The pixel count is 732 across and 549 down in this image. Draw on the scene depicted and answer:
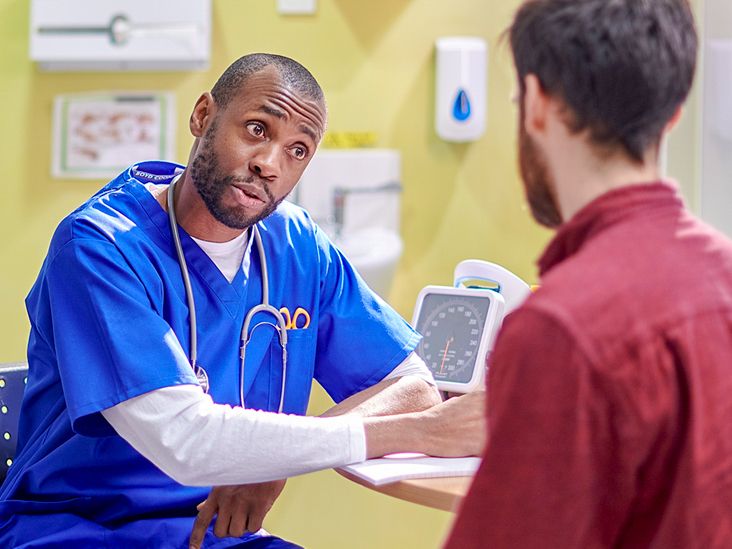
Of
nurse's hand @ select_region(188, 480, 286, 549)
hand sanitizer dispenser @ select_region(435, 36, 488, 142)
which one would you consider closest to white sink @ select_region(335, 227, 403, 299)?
hand sanitizer dispenser @ select_region(435, 36, 488, 142)

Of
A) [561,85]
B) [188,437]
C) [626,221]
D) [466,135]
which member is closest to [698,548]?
[626,221]

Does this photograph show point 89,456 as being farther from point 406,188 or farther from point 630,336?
point 406,188

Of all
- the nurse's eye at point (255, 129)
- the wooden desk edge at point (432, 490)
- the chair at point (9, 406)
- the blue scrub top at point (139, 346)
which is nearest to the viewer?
the wooden desk edge at point (432, 490)

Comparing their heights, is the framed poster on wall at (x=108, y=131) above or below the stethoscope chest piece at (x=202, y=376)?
above

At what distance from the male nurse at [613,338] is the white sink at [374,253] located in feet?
6.86

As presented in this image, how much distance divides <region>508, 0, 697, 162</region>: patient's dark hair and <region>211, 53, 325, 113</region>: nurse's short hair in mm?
794

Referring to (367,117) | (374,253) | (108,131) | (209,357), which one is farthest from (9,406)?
(367,117)

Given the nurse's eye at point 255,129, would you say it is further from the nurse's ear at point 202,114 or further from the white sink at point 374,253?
the white sink at point 374,253

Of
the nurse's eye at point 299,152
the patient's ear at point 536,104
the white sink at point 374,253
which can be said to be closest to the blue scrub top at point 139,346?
the nurse's eye at point 299,152

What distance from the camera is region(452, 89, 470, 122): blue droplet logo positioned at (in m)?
3.11

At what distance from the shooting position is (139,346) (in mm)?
1323

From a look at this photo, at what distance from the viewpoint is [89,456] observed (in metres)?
1.46

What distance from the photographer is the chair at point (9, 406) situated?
1.69m

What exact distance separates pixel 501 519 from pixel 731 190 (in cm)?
226
